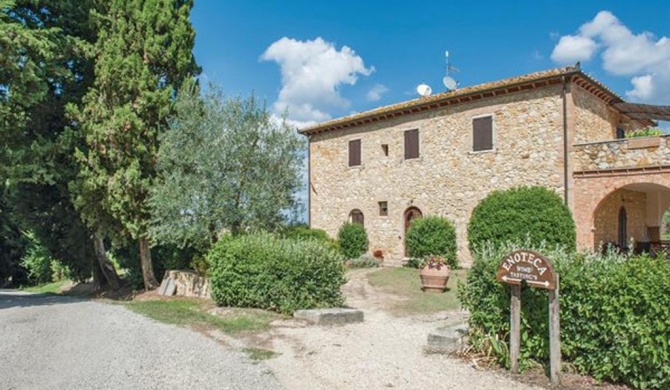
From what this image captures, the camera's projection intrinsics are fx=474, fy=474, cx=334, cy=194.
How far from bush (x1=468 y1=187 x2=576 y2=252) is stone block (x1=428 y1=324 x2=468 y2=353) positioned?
25.4ft

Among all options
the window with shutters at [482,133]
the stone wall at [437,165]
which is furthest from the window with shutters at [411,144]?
the window with shutters at [482,133]

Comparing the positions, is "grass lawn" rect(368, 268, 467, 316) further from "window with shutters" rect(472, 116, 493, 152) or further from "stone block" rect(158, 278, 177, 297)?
"stone block" rect(158, 278, 177, 297)

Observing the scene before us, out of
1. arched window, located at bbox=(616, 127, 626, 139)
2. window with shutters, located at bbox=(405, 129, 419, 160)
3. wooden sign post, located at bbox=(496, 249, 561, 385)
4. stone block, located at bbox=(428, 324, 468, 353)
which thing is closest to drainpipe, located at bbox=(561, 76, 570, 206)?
arched window, located at bbox=(616, 127, 626, 139)

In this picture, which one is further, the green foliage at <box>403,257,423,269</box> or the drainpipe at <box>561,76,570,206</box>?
the green foliage at <box>403,257,423,269</box>

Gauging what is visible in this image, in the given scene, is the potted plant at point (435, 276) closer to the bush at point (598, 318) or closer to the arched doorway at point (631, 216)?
the bush at point (598, 318)

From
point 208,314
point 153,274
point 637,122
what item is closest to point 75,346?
point 208,314

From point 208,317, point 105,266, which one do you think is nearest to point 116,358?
point 208,317

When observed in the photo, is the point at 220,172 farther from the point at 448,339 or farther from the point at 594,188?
the point at 594,188

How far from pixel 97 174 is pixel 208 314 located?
6.55m

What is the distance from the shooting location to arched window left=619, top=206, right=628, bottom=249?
59.1ft

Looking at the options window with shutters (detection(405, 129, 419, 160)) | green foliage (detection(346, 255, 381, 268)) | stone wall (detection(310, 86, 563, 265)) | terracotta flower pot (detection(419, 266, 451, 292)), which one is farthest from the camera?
window with shutters (detection(405, 129, 419, 160))

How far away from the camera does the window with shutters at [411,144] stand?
19.3 metres

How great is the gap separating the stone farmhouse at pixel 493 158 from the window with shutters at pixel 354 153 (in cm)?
5

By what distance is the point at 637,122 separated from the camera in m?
20.3
